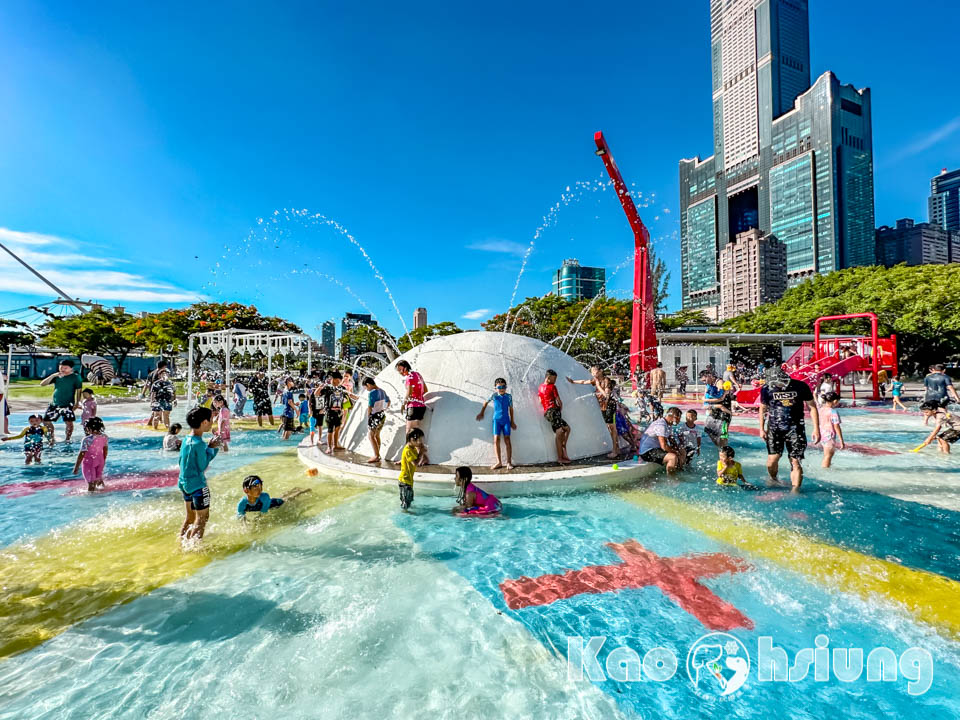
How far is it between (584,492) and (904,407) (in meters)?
23.3

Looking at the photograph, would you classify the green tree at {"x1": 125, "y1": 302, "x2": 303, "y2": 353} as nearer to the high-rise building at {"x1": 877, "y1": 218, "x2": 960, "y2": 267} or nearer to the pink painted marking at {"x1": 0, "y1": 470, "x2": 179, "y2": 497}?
the pink painted marking at {"x1": 0, "y1": 470, "x2": 179, "y2": 497}

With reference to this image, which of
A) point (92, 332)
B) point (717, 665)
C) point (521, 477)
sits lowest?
point (717, 665)

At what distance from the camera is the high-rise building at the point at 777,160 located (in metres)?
142

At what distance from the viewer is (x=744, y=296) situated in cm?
14462

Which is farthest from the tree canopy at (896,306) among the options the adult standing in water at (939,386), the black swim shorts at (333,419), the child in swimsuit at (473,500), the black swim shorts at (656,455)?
the black swim shorts at (333,419)

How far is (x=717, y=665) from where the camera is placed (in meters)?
3.63

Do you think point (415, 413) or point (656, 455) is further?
point (656, 455)

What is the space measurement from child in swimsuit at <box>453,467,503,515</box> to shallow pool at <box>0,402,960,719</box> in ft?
0.69

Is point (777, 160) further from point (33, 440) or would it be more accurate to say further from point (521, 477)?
point (33, 440)

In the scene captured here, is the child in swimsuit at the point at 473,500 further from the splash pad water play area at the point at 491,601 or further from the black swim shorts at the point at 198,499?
the black swim shorts at the point at 198,499

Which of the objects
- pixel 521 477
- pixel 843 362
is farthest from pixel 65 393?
pixel 843 362

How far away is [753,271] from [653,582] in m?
161

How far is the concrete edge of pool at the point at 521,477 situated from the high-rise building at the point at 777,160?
165 metres

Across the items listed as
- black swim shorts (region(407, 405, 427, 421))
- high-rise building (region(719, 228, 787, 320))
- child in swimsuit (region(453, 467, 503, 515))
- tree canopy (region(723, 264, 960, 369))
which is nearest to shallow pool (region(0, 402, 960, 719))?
child in swimsuit (region(453, 467, 503, 515))
